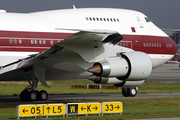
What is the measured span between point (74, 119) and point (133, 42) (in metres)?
12.2

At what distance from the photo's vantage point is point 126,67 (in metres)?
17.8

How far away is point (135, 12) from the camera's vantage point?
90.9ft

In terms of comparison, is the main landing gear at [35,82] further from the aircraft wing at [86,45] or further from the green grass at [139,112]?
the green grass at [139,112]

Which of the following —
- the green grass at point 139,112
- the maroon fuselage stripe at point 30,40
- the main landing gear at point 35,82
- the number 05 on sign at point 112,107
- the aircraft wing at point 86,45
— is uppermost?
the maroon fuselage stripe at point 30,40

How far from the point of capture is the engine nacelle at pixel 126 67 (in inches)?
687

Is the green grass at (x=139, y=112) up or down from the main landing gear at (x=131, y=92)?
down

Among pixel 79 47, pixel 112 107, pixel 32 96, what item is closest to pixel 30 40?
A: pixel 32 96

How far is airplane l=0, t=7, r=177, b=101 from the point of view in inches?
700

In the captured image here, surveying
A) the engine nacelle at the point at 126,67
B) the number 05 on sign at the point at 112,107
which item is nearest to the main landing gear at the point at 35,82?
the engine nacelle at the point at 126,67

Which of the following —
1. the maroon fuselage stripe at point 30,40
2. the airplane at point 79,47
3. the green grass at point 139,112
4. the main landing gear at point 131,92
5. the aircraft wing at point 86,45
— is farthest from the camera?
the main landing gear at point 131,92

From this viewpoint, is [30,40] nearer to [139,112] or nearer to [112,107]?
[112,107]

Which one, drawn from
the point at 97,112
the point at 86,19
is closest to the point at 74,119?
the point at 97,112

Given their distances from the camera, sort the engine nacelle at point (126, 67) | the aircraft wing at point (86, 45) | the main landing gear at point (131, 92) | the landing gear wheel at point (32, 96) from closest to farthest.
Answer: the aircraft wing at point (86, 45), the engine nacelle at point (126, 67), the landing gear wheel at point (32, 96), the main landing gear at point (131, 92)

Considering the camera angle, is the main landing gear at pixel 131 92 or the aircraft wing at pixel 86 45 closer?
the aircraft wing at pixel 86 45
